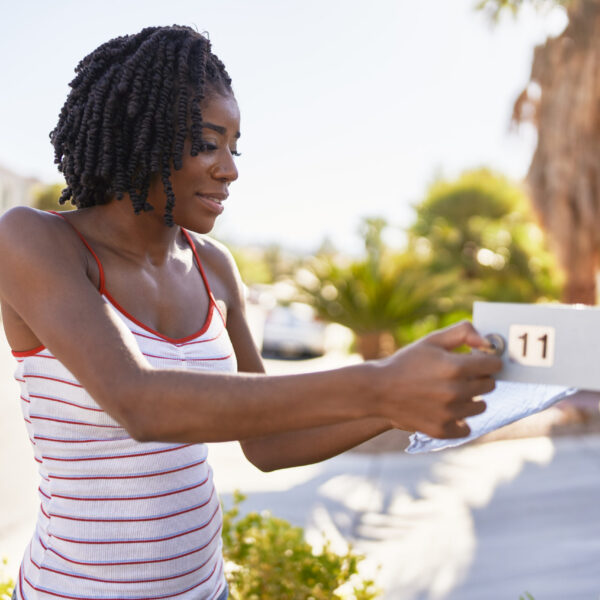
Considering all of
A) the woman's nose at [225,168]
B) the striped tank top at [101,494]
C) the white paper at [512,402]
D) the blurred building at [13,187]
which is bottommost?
the blurred building at [13,187]

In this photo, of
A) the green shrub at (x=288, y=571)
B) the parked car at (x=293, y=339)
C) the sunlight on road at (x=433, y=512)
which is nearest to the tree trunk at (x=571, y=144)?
the sunlight on road at (x=433, y=512)

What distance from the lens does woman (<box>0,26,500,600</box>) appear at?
104cm

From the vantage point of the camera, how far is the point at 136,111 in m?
1.24

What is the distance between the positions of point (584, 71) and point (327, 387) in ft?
32.2

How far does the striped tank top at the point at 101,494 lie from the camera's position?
1179 millimetres

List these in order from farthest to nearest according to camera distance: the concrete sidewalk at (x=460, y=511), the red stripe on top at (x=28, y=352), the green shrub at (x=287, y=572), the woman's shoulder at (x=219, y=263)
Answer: the concrete sidewalk at (x=460, y=511)
the green shrub at (x=287, y=572)
the woman's shoulder at (x=219, y=263)
the red stripe on top at (x=28, y=352)

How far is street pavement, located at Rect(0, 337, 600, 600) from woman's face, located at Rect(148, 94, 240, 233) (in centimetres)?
265

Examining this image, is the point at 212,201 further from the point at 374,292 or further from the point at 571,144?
the point at 571,144

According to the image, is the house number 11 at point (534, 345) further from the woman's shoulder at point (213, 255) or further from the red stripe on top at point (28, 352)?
the woman's shoulder at point (213, 255)

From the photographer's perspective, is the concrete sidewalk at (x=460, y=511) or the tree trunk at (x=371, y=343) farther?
the tree trunk at (x=371, y=343)

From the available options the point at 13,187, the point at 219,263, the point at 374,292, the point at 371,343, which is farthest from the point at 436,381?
the point at 13,187

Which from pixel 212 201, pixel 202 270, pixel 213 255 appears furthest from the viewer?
pixel 213 255

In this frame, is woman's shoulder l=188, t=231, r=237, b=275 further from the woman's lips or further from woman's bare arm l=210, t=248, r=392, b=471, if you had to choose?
the woman's lips

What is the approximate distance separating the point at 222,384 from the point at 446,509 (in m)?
4.32
